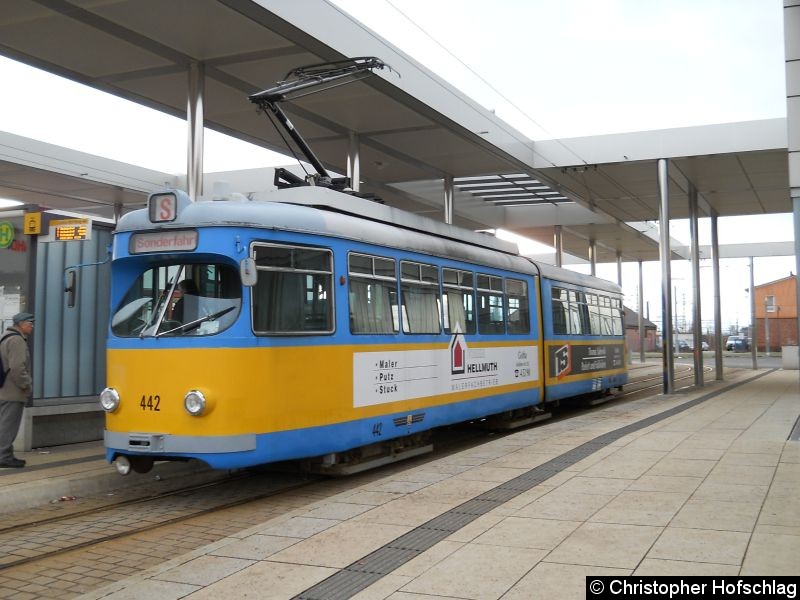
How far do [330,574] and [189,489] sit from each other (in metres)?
4.67

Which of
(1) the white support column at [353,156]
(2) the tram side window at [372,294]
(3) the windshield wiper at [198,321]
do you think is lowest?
(3) the windshield wiper at [198,321]

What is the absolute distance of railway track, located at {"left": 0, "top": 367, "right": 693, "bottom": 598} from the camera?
260 inches

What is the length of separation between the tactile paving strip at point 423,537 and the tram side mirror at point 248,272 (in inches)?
112

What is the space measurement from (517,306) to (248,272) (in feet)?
24.2

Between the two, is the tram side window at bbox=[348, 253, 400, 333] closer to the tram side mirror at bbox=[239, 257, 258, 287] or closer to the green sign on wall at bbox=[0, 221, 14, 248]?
the tram side mirror at bbox=[239, 257, 258, 287]

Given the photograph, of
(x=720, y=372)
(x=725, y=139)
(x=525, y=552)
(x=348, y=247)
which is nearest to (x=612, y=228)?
(x=720, y=372)

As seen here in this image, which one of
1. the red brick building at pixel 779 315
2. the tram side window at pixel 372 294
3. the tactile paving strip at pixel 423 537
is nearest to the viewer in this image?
the tactile paving strip at pixel 423 537

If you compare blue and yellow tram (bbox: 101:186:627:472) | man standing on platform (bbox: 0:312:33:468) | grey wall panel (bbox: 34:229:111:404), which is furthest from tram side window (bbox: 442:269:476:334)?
man standing on platform (bbox: 0:312:33:468)

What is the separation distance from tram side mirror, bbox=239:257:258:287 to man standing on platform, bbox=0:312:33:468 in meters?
3.37

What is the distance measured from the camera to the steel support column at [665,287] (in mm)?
22141

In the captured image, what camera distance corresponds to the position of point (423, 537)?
6066mm

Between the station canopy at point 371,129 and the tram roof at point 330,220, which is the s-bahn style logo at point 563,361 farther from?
the station canopy at point 371,129

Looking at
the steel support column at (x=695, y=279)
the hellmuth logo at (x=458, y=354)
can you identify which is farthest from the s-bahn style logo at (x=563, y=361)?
the steel support column at (x=695, y=279)

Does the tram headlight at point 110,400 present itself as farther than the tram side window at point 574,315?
No
